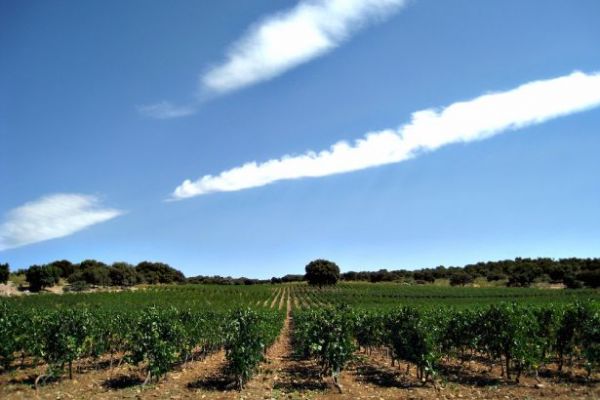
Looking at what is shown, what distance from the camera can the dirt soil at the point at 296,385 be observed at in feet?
50.8

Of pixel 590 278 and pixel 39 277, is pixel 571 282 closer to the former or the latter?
pixel 590 278

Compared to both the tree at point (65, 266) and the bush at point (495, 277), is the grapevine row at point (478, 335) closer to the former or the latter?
the tree at point (65, 266)

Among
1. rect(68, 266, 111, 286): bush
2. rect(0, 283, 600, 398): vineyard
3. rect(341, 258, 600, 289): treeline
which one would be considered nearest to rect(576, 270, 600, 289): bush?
rect(341, 258, 600, 289): treeline

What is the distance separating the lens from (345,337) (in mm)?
16875

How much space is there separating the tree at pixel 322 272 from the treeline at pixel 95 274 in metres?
51.8

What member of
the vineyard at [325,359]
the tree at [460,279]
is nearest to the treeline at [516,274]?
the tree at [460,279]

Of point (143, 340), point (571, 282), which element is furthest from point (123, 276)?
point (571, 282)

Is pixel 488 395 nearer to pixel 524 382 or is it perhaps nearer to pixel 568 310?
pixel 524 382

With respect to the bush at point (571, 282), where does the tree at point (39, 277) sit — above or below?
above

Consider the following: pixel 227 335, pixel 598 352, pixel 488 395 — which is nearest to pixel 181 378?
pixel 227 335

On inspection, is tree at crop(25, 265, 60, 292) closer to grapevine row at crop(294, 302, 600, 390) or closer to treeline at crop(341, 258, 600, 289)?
grapevine row at crop(294, 302, 600, 390)

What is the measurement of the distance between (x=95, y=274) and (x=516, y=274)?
119300 mm

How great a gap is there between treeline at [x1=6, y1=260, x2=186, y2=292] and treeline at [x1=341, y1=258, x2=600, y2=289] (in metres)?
76.7

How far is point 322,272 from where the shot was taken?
126 m
